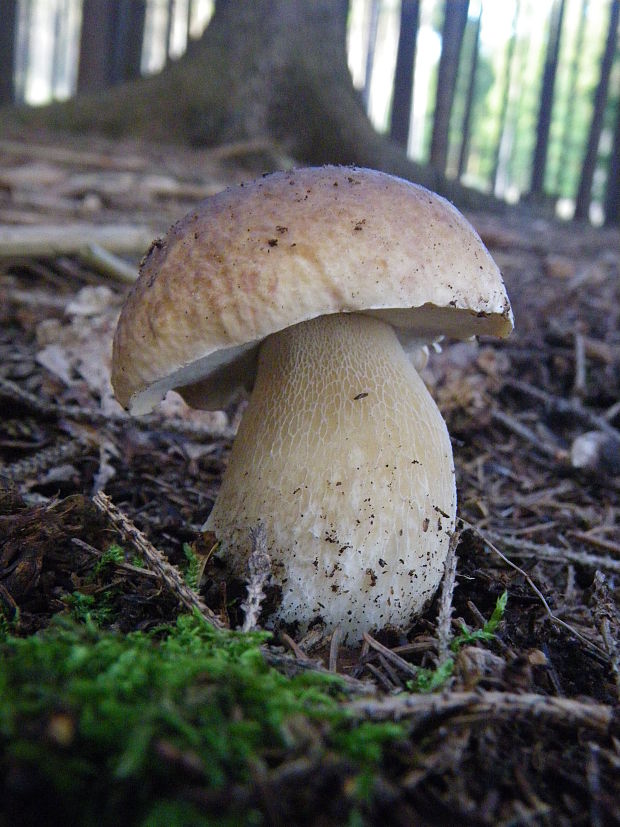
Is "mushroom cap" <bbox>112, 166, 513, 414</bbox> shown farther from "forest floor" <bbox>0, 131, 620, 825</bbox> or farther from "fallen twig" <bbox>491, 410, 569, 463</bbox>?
"fallen twig" <bbox>491, 410, 569, 463</bbox>

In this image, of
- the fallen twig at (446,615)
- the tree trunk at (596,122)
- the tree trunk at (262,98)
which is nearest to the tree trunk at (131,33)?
the tree trunk at (262,98)

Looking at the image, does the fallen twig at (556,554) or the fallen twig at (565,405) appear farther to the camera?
the fallen twig at (565,405)

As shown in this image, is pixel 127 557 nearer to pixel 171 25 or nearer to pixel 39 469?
pixel 39 469

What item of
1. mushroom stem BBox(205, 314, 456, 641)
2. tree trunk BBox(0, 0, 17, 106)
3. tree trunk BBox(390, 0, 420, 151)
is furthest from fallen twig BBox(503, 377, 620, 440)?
tree trunk BBox(0, 0, 17, 106)

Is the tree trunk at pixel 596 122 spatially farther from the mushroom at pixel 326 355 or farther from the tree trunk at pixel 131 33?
the mushroom at pixel 326 355

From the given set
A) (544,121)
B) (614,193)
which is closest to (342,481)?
(614,193)

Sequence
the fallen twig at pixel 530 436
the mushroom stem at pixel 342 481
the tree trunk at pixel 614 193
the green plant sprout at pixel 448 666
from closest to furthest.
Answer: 1. the green plant sprout at pixel 448 666
2. the mushroom stem at pixel 342 481
3. the fallen twig at pixel 530 436
4. the tree trunk at pixel 614 193

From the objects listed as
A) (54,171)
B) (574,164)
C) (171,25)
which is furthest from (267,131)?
(574,164)

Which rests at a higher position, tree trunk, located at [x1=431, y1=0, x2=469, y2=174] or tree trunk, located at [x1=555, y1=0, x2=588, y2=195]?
tree trunk, located at [x1=555, y1=0, x2=588, y2=195]
